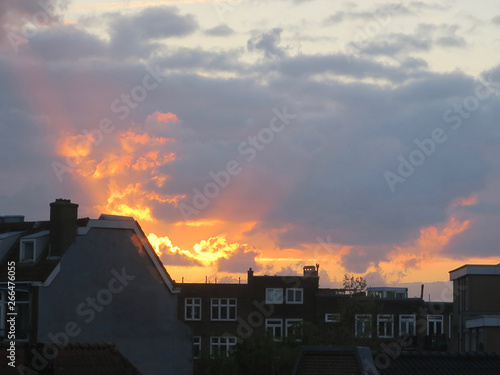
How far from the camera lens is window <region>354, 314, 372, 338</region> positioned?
270ft

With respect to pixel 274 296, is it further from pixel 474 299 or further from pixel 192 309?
pixel 474 299

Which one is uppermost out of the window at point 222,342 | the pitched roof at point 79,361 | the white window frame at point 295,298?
the white window frame at point 295,298

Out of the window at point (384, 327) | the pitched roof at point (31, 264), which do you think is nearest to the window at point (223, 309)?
the window at point (384, 327)

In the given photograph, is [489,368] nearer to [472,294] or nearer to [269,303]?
[472,294]

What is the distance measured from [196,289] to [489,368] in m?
58.5

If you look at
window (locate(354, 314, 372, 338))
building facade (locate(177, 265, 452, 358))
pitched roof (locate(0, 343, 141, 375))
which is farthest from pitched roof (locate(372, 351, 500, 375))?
building facade (locate(177, 265, 452, 358))

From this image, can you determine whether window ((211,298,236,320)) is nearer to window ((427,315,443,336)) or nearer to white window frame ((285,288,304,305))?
white window frame ((285,288,304,305))

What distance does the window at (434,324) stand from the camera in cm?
9788

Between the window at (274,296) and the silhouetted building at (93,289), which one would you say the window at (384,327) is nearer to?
the window at (274,296)

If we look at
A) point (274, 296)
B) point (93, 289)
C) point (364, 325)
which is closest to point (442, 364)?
point (93, 289)

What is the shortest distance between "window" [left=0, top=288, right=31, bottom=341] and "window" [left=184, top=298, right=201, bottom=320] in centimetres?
4281

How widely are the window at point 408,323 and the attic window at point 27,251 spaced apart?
169 feet

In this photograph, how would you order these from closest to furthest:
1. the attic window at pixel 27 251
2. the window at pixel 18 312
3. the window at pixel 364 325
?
the window at pixel 18 312 → the attic window at pixel 27 251 → the window at pixel 364 325

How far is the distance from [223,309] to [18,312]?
146 feet
